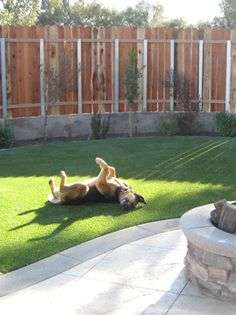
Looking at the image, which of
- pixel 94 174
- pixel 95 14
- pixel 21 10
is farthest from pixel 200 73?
pixel 95 14

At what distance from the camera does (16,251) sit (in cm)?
523

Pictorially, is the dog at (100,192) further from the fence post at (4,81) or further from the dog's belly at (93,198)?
the fence post at (4,81)

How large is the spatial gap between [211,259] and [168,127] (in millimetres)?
8468

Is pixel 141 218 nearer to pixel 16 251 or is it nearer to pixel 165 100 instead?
pixel 16 251

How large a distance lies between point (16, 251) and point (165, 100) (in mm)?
8952

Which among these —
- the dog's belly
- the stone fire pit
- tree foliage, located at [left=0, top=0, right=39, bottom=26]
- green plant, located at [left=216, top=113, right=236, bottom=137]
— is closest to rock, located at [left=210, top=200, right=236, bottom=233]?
the stone fire pit

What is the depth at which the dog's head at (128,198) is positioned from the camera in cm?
649

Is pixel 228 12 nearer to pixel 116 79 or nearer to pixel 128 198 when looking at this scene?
pixel 116 79

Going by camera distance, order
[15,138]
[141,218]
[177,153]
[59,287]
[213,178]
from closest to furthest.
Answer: [59,287]
[141,218]
[213,178]
[177,153]
[15,138]

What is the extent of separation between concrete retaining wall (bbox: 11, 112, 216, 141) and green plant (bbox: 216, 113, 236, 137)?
57 centimetres

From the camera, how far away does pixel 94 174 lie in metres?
8.29

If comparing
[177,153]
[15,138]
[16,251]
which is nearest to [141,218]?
[16,251]

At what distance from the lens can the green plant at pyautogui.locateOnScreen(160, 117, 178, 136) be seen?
41.1 feet

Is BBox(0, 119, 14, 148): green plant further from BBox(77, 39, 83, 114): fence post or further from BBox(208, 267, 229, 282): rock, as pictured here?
BBox(208, 267, 229, 282): rock
